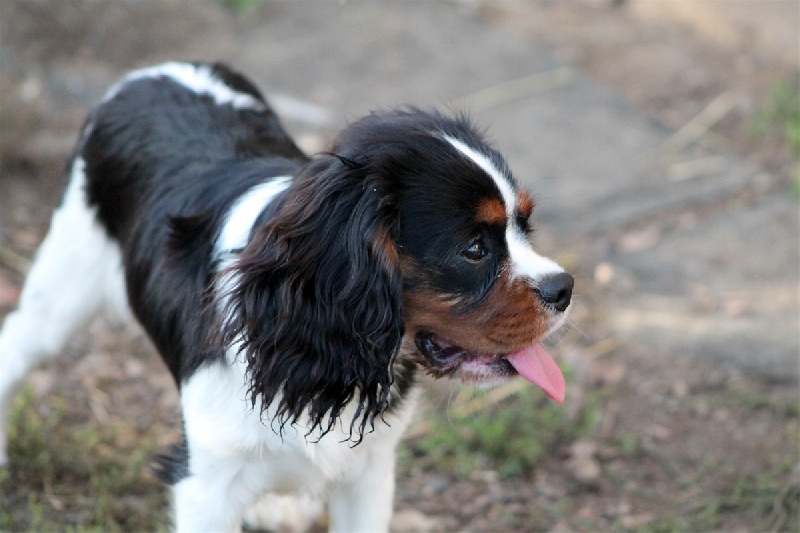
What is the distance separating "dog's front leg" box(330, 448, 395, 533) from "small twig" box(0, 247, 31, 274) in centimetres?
270

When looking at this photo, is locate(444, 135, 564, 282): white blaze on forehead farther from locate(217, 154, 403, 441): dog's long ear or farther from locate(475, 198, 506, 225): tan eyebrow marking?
locate(217, 154, 403, 441): dog's long ear

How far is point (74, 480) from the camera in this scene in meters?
3.94

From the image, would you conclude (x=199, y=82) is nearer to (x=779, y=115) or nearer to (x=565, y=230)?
(x=565, y=230)

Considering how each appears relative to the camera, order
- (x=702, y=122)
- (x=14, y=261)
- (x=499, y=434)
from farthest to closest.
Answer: (x=702, y=122) < (x=14, y=261) < (x=499, y=434)

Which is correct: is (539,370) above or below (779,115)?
above

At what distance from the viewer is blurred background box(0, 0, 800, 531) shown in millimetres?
4070

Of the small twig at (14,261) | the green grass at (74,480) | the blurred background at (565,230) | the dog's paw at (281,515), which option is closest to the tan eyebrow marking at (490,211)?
the blurred background at (565,230)

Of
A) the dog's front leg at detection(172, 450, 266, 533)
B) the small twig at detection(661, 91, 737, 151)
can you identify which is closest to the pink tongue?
the dog's front leg at detection(172, 450, 266, 533)

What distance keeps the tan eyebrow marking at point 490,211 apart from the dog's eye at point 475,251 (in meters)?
0.06

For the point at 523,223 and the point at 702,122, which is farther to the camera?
the point at 702,122

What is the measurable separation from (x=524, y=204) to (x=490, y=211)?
6.1 inches

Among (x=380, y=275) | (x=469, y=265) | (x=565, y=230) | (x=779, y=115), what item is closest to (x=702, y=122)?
(x=779, y=115)

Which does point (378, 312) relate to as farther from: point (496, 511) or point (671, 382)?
point (671, 382)

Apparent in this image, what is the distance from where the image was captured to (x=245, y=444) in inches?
112
